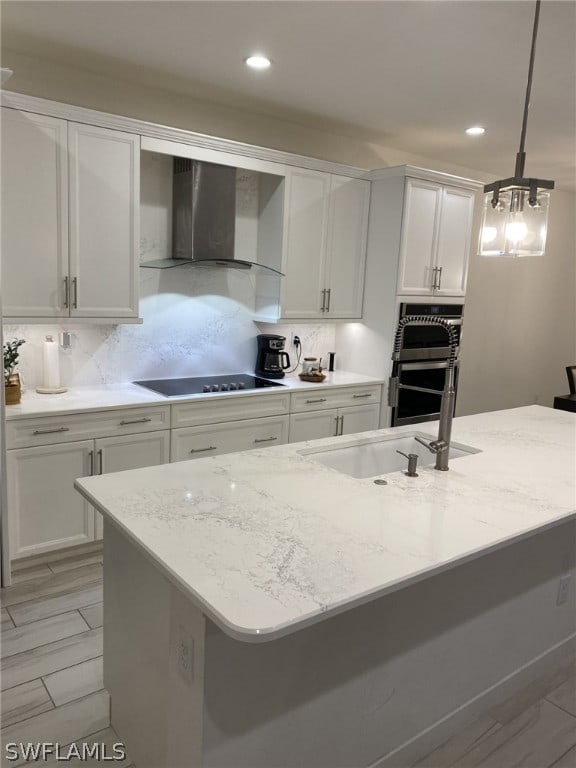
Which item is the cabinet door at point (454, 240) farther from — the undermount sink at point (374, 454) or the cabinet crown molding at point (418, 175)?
the undermount sink at point (374, 454)

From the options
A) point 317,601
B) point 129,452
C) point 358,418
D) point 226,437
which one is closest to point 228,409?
point 226,437

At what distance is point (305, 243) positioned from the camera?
13.4 ft

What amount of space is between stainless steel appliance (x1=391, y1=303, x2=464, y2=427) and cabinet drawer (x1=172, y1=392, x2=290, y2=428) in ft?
3.09

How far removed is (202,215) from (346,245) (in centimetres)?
119

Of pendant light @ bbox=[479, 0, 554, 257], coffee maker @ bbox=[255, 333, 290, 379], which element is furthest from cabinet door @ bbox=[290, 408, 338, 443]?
pendant light @ bbox=[479, 0, 554, 257]

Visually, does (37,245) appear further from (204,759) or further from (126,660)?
(204,759)

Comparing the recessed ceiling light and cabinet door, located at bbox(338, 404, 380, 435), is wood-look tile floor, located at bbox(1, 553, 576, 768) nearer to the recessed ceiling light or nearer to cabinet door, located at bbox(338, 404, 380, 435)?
cabinet door, located at bbox(338, 404, 380, 435)

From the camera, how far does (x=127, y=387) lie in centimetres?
363

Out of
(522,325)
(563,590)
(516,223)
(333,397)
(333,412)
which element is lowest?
(563,590)

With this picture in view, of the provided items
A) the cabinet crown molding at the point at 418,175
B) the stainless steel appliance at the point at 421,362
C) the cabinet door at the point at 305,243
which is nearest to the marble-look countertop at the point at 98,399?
the cabinet door at the point at 305,243

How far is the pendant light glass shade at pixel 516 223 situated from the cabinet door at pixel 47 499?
2283 millimetres

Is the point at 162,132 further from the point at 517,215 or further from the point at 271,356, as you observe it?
the point at 517,215

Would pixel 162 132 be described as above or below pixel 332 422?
above

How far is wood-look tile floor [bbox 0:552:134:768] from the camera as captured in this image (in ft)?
6.67
